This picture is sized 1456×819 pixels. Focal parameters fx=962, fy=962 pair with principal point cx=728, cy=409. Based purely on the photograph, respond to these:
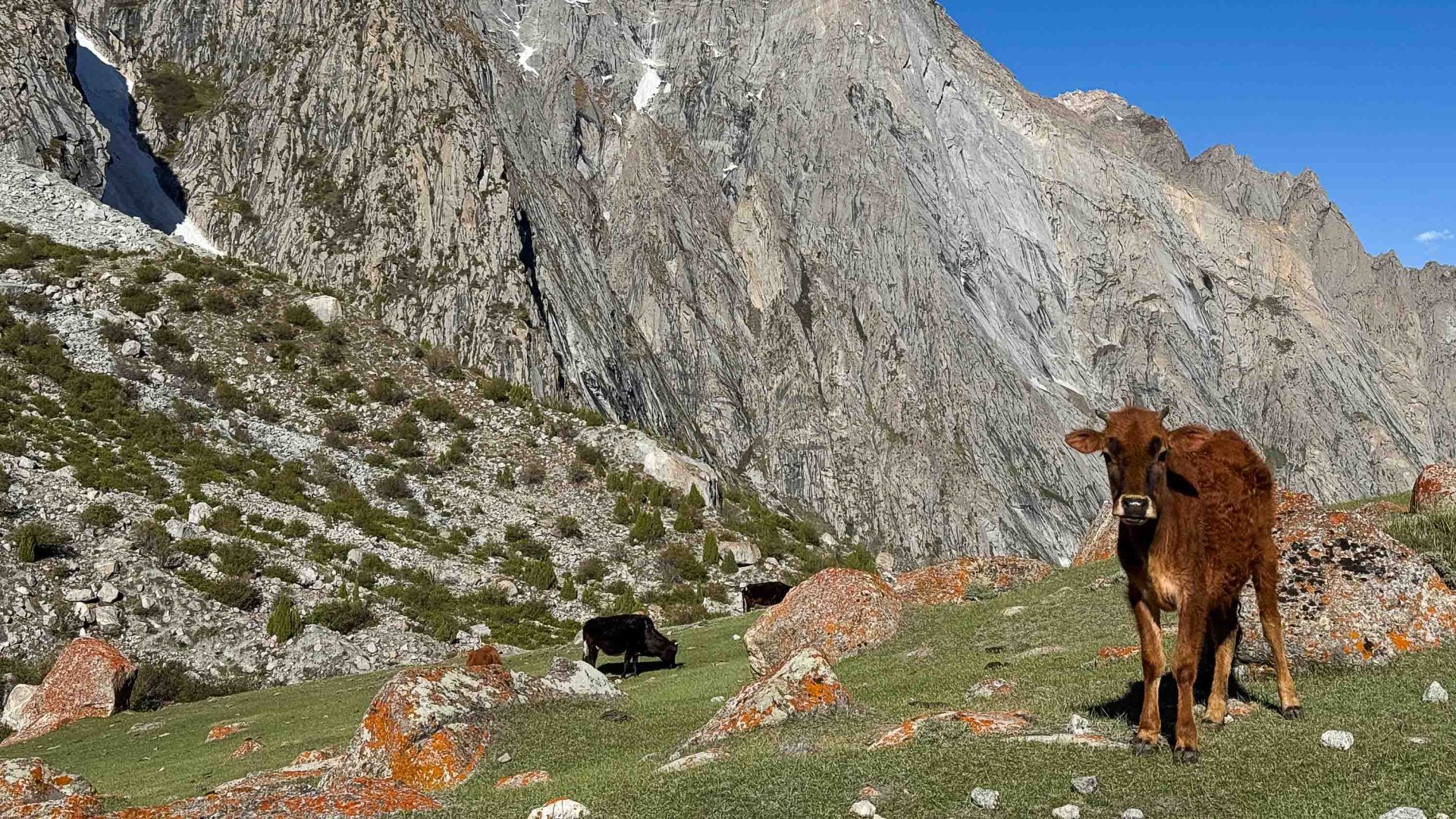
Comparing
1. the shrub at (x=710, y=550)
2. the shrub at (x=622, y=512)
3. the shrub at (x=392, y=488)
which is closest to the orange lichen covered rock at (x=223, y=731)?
the shrub at (x=392, y=488)

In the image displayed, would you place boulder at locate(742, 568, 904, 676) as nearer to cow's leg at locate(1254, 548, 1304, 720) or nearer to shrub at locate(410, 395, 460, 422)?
cow's leg at locate(1254, 548, 1304, 720)

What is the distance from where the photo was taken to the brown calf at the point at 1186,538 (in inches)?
381

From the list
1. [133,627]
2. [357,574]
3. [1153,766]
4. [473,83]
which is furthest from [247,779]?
Result: [473,83]

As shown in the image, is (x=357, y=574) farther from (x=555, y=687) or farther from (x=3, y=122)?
(x=3, y=122)

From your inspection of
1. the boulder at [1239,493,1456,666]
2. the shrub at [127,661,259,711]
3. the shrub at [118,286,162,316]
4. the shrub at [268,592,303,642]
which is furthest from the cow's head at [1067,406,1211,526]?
the shrub at [118,286,162,316]

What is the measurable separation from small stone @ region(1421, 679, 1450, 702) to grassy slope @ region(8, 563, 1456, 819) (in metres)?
0.20

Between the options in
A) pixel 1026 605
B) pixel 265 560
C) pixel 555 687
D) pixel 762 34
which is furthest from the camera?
pixel 762 34

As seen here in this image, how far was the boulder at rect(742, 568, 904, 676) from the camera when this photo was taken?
22812mm

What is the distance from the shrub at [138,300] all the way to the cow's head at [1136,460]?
59524mm

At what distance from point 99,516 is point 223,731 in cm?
1906

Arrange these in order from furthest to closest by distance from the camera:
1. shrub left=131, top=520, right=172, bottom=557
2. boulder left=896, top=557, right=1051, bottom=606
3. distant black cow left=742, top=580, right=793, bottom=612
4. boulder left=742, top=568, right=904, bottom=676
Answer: distant black cow left=742, top=580, right=793, bottom=612
shrub left=131, top=520, right=172, bottom=557
boulder left=896, top=557, right=1051, bottom=606
boulder left=742, top=568, right=904, bottom=676

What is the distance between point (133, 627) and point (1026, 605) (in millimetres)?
29984

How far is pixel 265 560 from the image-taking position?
3909 centimetres

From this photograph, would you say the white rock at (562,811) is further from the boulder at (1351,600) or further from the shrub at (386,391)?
the shrub at (386,391)
